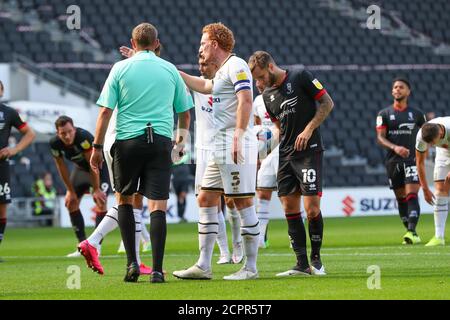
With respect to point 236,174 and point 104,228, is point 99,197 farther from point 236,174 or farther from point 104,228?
point 236,174

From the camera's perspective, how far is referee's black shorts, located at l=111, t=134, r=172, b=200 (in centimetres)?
815

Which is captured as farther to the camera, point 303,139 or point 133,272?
point 303,139

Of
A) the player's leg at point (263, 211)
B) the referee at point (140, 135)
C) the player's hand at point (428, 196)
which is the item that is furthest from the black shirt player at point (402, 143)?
the referee at point (140, 135)

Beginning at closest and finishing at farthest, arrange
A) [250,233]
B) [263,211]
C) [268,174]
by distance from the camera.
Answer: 1. [250,233]
2. [263,211]
3. [268,174]

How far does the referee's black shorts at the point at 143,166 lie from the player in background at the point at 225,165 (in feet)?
1.68

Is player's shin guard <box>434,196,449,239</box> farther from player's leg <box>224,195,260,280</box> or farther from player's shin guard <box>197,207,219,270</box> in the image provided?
player's shin guard <box>197,207,219,270</box>

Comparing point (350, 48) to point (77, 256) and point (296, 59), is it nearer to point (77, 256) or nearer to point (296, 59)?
point (296, 59)

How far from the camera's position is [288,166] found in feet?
30.4

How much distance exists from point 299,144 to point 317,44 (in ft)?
76.7

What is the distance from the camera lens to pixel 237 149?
807 cm

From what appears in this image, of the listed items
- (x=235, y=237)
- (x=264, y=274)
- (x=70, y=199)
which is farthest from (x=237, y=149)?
(x=70, y=199)

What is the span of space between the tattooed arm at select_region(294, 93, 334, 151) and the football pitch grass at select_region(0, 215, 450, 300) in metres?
1.15

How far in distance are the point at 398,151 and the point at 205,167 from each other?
6.02m

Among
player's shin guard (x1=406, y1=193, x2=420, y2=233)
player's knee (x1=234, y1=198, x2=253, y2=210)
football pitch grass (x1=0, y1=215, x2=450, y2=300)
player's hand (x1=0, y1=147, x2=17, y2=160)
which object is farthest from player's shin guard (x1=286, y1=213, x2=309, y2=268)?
player's shin guard (x1=406, y1=193, x2=420, y2=233)
